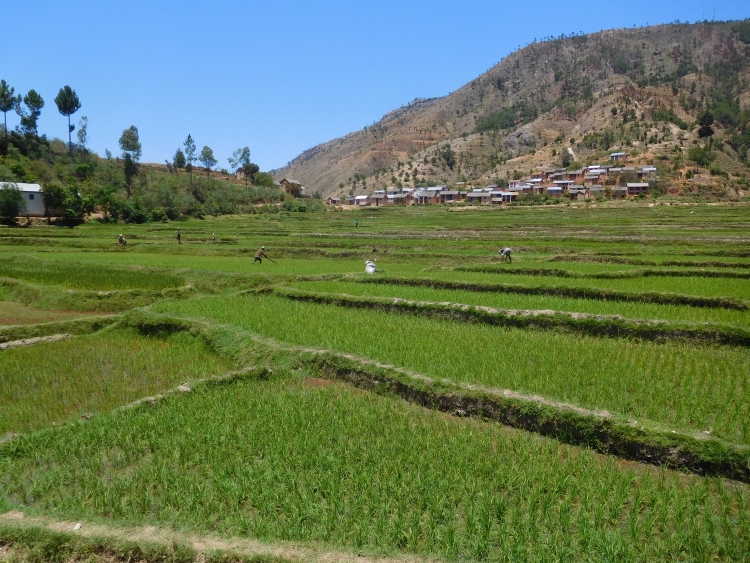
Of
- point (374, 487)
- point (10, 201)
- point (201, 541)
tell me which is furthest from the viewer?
point (10, 201)

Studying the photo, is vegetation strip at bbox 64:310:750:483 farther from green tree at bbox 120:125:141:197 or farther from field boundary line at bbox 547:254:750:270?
green tree at bbox 120:125:141:197

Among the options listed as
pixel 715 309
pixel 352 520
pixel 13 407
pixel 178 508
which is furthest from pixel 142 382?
pixel 715 309

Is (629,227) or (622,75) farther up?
(622,75)

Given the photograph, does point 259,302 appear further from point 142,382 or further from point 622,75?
point 622,75

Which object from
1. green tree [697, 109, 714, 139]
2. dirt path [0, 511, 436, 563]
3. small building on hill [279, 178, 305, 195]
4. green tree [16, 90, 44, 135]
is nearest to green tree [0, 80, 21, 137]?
green tree [16, 90, 44, 135]

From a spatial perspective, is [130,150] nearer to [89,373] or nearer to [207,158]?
[207,158]

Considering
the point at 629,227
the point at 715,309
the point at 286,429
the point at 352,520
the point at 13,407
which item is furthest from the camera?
the point at 629,227

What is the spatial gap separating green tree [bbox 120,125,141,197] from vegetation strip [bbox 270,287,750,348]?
5094 cm

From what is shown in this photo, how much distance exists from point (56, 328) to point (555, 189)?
6365cm

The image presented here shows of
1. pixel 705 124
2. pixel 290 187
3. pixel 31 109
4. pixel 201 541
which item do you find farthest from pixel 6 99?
pixel 705 124

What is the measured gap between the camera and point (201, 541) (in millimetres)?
3621

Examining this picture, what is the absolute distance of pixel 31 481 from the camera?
4.64m

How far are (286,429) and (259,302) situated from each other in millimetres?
7283

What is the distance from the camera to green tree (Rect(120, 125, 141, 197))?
54312mm
